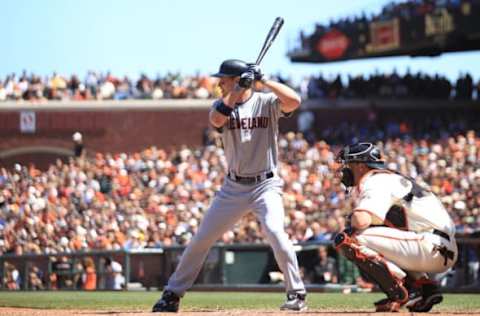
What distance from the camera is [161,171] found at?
98.3ft

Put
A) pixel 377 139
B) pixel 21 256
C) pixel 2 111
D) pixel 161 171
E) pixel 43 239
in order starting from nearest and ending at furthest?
pixel 21 256
pixel 43 239
pixel 161 171
pixel 377 139
pixel 2 111

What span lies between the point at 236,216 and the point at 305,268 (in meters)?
8.63

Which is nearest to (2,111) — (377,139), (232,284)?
(377,139)

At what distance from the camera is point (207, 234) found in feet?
27.7

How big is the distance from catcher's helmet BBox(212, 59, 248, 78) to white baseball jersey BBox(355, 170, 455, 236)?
1.25 metres

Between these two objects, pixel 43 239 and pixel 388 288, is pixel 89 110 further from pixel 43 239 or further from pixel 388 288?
pixel 388 288

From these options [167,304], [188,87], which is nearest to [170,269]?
[167,304]

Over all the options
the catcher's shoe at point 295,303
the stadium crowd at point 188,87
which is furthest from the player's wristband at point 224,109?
the stadium crowd at point 188,87

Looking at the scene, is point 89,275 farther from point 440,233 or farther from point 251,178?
point 440,233

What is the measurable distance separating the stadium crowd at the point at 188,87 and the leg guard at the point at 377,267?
2957cm

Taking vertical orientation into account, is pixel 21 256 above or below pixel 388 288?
below

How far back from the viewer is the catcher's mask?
25.8 feet

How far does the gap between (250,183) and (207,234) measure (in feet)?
1.65

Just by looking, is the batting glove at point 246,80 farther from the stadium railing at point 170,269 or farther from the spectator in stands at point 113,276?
the spectator in stands at point 113,276
